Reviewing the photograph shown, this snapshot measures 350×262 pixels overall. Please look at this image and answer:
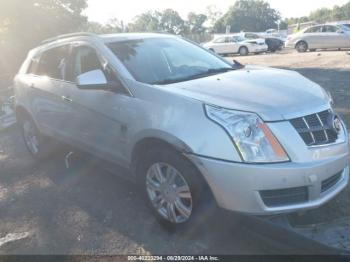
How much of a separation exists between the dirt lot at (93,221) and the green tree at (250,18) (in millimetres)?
89265


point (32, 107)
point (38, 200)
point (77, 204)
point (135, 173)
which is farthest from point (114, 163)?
point (32, 107)

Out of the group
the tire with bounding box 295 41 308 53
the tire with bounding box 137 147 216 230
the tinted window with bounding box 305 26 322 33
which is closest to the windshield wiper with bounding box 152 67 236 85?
the tire with bounding box 137 147 216 230

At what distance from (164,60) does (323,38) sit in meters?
21.4

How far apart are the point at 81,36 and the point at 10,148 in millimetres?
3586

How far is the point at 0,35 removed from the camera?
91.0 feet

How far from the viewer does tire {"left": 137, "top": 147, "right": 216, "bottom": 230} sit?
3325 mm

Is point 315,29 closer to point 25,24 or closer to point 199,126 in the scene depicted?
point 25,24

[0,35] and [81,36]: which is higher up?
[81,36]

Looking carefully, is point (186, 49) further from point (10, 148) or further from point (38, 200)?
point (10, 148)

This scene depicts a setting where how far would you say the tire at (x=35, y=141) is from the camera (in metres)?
6.16

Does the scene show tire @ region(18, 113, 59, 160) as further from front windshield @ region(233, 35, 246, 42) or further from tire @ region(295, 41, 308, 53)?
front windshield @ region(233, 35, 246, 42)

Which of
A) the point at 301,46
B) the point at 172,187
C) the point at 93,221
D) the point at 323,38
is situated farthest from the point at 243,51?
the point at 172,187

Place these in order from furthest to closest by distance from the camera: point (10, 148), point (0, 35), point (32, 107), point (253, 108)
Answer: point (0, 35) → point (10, 148) → point (32, 107) → point (253, 108)

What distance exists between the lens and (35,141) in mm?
6398
